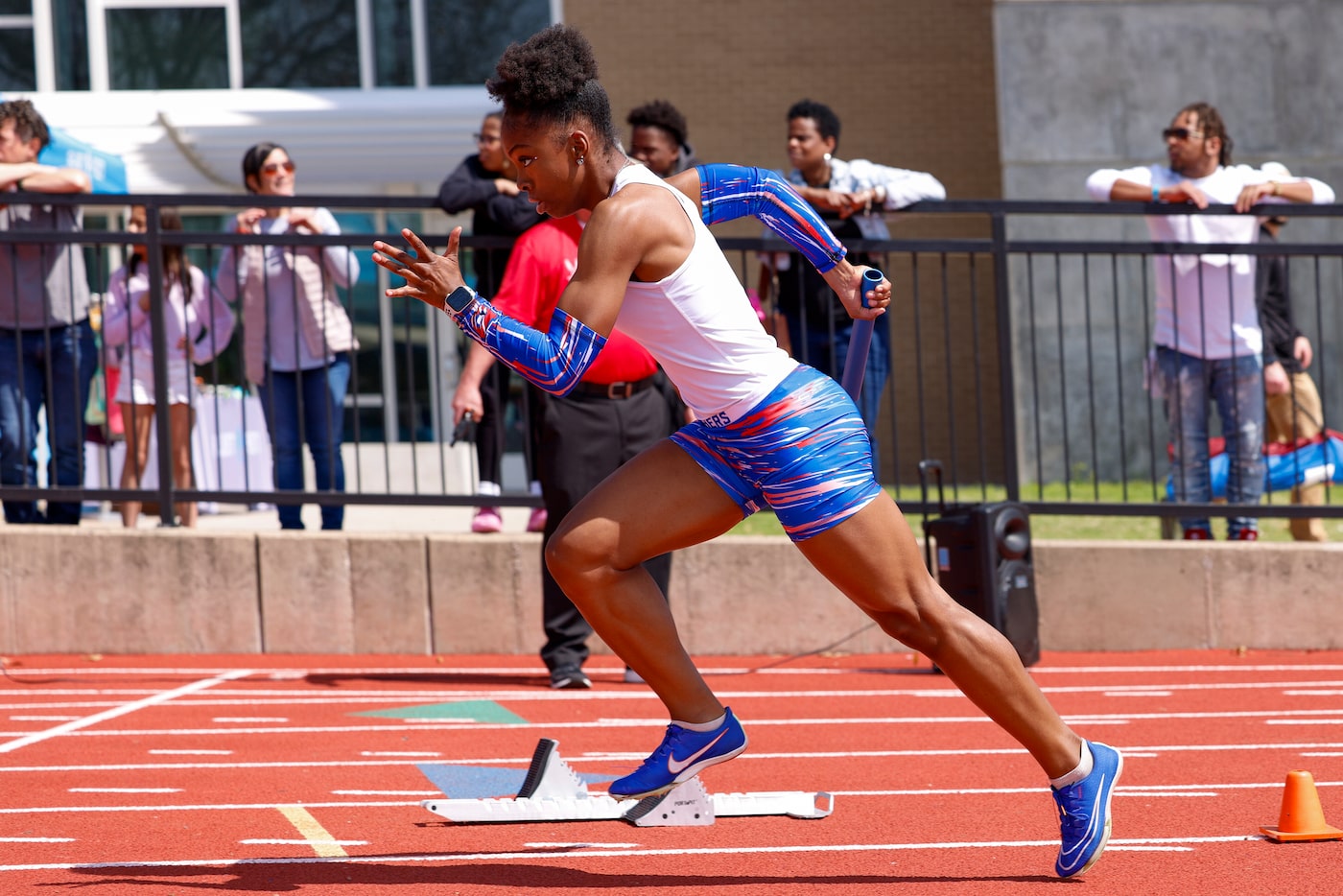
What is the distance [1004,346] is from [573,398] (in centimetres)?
273

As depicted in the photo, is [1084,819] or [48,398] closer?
[1084,819]

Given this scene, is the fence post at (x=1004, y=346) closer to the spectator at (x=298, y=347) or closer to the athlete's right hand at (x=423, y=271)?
the spectator at (x=298, y=347)

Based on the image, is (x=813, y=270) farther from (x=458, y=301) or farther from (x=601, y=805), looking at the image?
(x=458, y=301)

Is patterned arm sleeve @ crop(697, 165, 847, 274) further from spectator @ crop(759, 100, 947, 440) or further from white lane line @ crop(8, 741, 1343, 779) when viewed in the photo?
spectator @ crop(759, 100, 947, 440)

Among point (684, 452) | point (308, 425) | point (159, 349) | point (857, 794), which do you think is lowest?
point (857, 794)

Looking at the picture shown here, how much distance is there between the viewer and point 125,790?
599cm

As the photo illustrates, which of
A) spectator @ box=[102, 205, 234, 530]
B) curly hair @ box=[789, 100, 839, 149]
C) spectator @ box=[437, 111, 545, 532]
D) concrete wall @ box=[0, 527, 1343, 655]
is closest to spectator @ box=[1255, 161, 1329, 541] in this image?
concrete wall @ box=[0, 527, 1343, 655]

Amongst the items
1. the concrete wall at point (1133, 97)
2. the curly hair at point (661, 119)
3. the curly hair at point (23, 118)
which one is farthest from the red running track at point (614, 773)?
the concrete wall at point (1133, 97)

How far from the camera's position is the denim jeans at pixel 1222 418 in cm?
900

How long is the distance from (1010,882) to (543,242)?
13.0 ft

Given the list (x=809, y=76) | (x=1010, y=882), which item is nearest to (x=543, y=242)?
(x=1010, y=882)

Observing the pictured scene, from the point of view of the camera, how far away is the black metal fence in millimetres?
9133

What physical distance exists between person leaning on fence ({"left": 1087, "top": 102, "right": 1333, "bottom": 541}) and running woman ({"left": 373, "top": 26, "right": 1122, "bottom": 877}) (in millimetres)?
4716

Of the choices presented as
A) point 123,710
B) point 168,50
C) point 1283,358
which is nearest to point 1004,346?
point 1283,358
